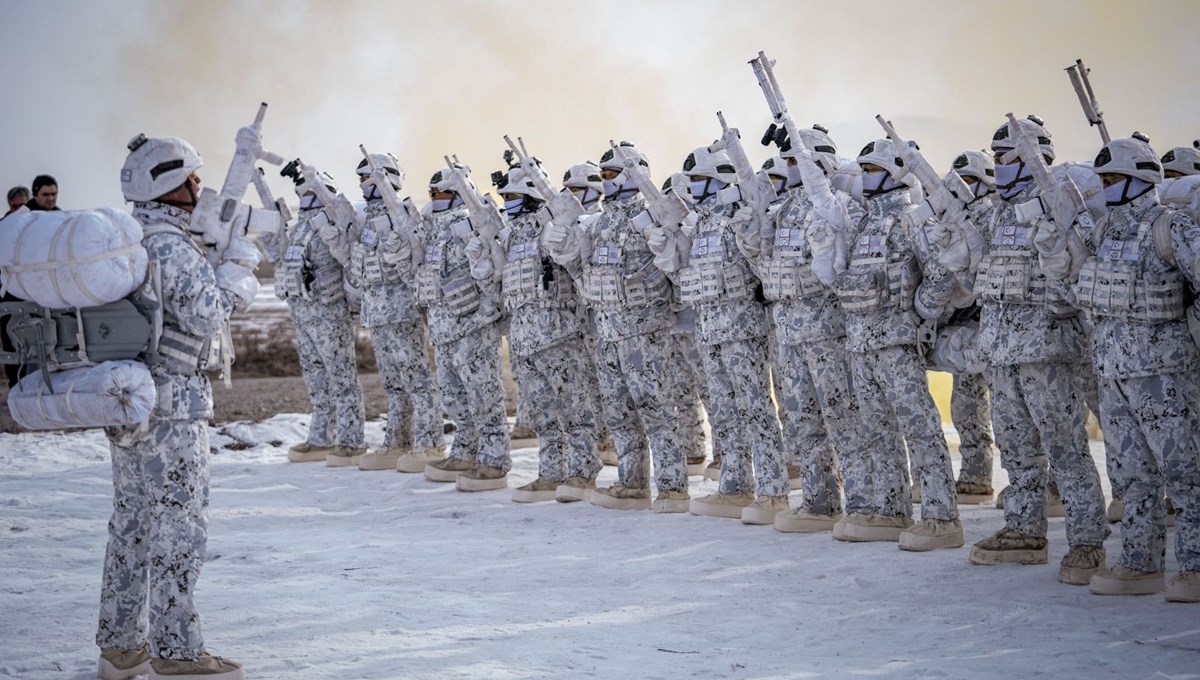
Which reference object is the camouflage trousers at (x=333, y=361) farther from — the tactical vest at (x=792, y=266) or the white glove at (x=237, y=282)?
the white glove at (x=237, y=282)

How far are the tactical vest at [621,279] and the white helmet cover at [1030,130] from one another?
311 centimetres

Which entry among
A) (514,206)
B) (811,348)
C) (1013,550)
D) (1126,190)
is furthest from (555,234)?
(1126,190)

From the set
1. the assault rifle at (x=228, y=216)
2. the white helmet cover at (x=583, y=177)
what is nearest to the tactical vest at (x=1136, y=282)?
the assault rifle at (x=228, y=216)

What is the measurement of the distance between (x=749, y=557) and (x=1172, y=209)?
3.43 meters

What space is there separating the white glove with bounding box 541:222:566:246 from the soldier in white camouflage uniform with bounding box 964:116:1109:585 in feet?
12.1

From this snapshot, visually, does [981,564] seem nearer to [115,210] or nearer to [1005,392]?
[1005,392]

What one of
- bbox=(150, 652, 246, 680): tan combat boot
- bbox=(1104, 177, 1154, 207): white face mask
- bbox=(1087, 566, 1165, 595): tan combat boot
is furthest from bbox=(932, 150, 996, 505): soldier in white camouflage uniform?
bbox=(150, 652, 246, 680): tan combat boot

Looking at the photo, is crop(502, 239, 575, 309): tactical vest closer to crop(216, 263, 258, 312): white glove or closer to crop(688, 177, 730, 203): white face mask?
crop(688, 177, 730, 203): white face mask

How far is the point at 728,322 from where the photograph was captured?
32.7 ft

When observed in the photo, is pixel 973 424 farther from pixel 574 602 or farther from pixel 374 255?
pixel 374 255

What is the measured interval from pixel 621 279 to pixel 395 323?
3.25 metres

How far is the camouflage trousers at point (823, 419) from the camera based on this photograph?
30.6 ft

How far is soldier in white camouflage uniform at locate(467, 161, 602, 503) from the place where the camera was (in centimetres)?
1133

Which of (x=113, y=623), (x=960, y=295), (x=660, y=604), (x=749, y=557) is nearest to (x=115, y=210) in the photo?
(x=113, y=623)
